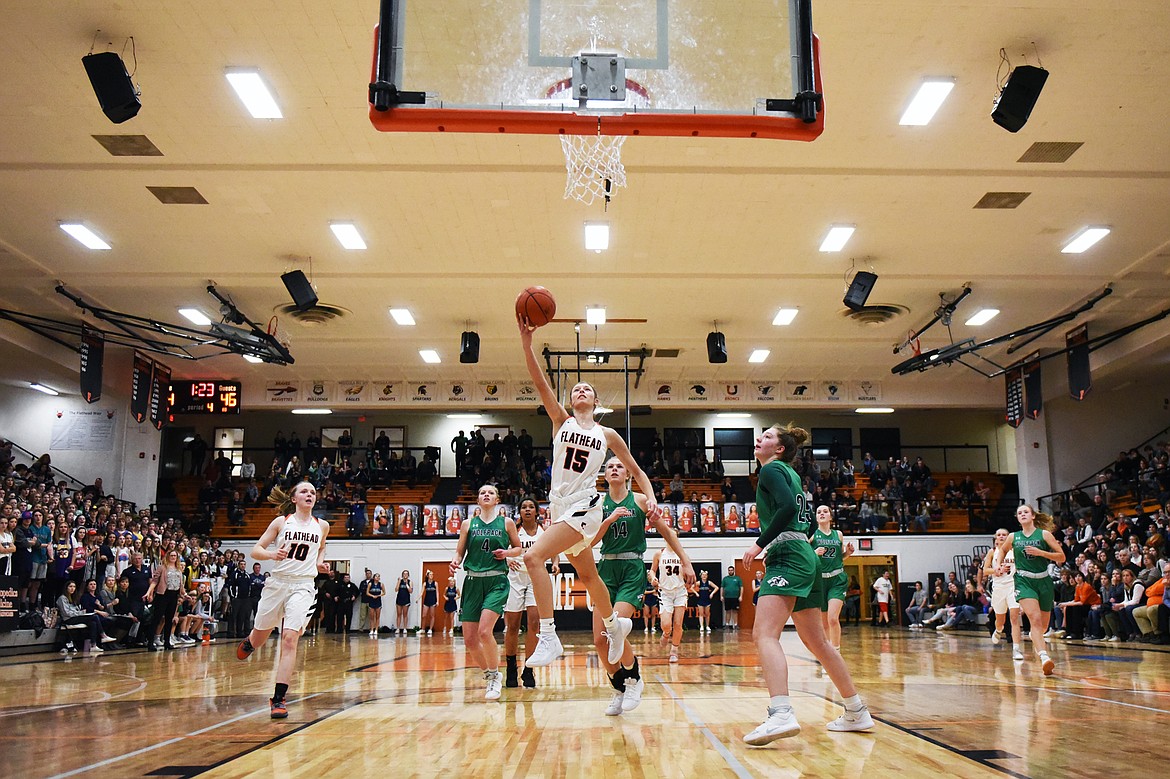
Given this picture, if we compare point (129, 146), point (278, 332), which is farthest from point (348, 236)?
point (278, 332)

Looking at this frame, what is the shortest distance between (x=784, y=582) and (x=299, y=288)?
41.1 feet

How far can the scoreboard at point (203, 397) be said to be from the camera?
2347cm

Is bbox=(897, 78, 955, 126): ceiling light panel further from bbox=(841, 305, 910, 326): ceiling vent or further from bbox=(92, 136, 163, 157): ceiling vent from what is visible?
bbox=(92, 136, 163, 157): ceiling vent

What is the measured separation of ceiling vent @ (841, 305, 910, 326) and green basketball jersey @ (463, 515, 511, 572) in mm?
12438

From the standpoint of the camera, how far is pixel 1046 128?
11.4 meters

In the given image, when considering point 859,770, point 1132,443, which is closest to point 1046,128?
point 859,770

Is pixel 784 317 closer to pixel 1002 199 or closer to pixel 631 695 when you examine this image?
pixel 1002 199

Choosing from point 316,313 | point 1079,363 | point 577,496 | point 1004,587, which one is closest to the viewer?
point 577,496

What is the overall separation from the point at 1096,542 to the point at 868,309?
682 cm

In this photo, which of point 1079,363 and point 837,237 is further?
point 1079,363

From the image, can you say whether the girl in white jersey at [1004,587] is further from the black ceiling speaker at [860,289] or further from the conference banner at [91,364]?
the conference banner at [91,364]

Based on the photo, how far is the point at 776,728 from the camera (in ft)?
16.3

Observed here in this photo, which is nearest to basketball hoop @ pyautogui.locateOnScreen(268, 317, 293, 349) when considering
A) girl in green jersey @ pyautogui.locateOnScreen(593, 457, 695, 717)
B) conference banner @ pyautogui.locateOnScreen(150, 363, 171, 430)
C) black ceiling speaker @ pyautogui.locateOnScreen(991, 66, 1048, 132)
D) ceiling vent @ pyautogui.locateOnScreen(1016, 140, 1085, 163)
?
conference banner @ pyautogui.locateOnScreen(150, 363, 171, 430)

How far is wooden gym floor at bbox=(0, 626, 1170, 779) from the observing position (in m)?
4.55
